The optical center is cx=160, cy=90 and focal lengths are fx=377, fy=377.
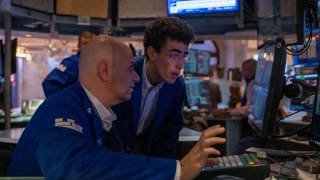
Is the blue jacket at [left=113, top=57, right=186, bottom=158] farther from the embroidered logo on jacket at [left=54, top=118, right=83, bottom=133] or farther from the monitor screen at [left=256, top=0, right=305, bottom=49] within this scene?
the embroidered logo on jacket at [left=54, top=118, right=83, bottom=133]

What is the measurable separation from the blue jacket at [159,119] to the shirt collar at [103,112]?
46 cm

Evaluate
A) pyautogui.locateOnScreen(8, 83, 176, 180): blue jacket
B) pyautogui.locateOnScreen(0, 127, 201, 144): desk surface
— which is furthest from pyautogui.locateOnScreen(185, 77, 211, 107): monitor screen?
pyautogui.locateOnScreen(8, 83, 176, 180): blue jacket

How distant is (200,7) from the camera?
3381mm

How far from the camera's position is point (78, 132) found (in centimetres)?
103

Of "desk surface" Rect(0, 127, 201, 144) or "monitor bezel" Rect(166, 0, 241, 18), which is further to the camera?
"monitor bezel" Rect(166, 0, 241, 18)

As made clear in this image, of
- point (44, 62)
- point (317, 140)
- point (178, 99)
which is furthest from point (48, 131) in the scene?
point (44, 62)

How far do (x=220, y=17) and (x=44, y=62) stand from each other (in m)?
4.85

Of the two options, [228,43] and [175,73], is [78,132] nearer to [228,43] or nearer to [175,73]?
[175,73]

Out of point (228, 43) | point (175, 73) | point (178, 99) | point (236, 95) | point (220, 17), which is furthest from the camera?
point (228, 43)

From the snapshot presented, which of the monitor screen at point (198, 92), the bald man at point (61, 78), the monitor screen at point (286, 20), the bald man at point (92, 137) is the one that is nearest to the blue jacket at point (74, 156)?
the bald man at point (92, 137)

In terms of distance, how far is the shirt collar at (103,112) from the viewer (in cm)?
126

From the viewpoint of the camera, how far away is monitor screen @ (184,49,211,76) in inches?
204

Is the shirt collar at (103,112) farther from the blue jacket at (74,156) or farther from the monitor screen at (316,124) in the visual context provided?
the monitor screen at (316,124)

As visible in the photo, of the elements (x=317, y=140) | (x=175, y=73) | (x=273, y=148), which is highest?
(x=175, y=73)
